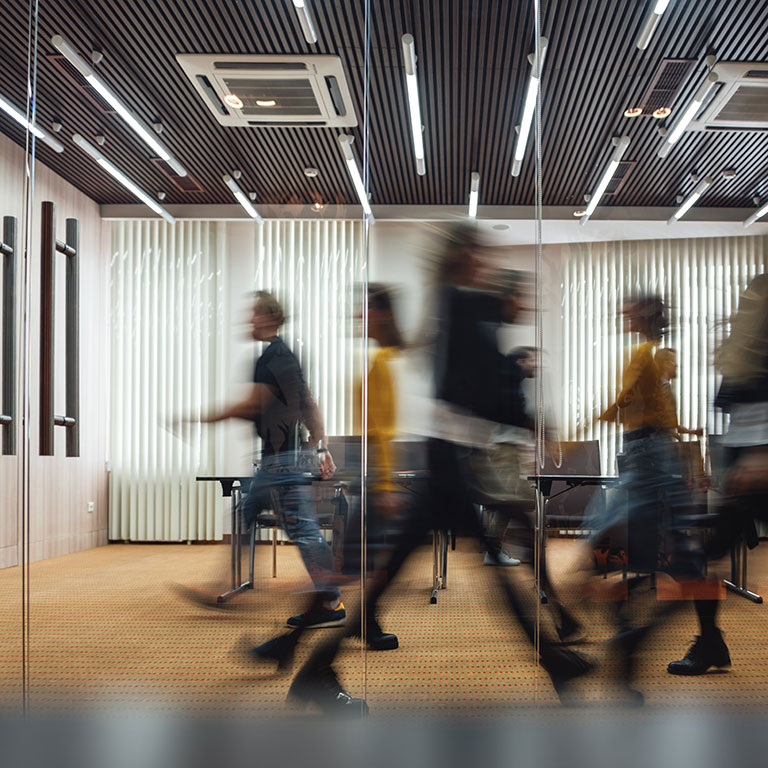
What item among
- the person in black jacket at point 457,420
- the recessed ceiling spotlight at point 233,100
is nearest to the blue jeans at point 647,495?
the person in black jacket at point 457,420

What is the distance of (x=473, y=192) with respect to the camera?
2.46 m

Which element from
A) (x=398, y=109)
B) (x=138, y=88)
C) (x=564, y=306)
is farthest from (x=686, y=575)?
(x=138, y=88)

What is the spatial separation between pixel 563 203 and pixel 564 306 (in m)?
0.37

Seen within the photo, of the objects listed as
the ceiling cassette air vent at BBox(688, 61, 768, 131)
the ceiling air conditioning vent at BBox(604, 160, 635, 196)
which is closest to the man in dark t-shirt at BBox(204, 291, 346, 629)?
the ceiling air conditioning vent at BBox(604, 160, 635, 196)

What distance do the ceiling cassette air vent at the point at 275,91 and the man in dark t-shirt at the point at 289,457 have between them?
26.8 inches

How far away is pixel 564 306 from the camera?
246 cm

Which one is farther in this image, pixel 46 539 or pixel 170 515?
pixel 46 539

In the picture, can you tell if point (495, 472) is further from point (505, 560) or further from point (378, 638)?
point (378, 638)

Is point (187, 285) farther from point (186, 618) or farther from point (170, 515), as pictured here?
point (186, 618)

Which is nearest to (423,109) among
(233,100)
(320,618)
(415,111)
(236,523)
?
Result: (415,111)

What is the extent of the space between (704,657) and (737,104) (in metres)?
1.89

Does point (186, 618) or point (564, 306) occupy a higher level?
point (564, 306)

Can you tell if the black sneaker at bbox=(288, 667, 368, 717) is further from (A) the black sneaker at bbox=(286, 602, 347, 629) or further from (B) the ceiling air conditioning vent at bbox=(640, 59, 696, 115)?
(B) the ceiling air conditioning vent at bbox=(640, 59, 696, 115)

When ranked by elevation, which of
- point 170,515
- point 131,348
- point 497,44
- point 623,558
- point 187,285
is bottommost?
point 623,558
